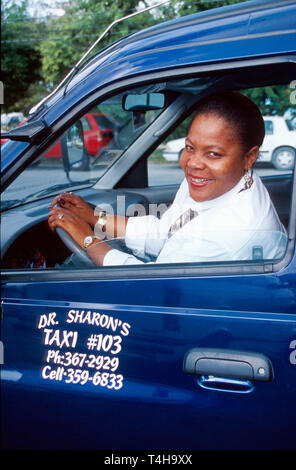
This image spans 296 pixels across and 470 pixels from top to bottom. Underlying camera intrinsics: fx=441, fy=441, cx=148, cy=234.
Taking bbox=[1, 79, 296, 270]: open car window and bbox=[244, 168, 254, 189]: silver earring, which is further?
bbox=[244, 168, 254, 189]: silver earring

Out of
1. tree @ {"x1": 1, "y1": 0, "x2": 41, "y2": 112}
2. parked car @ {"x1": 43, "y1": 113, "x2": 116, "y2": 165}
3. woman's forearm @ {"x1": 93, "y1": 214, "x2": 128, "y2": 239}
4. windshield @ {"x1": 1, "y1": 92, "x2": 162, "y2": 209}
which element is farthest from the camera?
tree @ {"x1": 1, "y1": 0, "x2": 41, "y2": 112}

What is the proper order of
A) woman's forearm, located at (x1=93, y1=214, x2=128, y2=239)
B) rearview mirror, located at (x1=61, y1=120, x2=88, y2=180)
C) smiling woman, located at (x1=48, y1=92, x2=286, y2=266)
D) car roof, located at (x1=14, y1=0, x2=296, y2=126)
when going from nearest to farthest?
1. car roof, located at (x1=14, y1=0, x2=296, y2=126)
2. smiling woman, located at (x1=48, y1=92, x2=286, y2=266)
3. woman's forearm, located at (x1=93, y1=214, x2=128, y2=239)
4. rearview mirror, located at (x1=61, y1=120, x2=88, y2=180)

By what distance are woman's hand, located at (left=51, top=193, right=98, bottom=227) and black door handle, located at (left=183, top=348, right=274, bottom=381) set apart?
99 centimetres

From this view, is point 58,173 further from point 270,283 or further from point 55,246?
point 270,283

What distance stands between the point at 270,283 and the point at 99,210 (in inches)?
47.6

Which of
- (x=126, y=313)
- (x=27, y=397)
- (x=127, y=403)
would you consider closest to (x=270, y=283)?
(x=126, y=313)

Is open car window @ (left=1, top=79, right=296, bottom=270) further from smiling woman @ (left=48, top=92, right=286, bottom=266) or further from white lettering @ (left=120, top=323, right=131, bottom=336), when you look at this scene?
white lettering @ (left=120, top=323, right=131, bottom=336)

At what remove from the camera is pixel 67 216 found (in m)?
1.88

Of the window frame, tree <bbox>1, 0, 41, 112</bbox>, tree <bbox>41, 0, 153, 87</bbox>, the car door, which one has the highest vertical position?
tree <bbox>1, 0, 41, 112</bbox>

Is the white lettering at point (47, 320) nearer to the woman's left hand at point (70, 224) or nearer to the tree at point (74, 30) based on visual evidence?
the woman's left hand at point (70, 224)

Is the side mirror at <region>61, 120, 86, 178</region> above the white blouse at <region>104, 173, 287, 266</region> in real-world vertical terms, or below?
above

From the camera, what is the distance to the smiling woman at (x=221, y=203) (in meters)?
1.52

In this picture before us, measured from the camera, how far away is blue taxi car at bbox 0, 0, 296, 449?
1297 millimetres

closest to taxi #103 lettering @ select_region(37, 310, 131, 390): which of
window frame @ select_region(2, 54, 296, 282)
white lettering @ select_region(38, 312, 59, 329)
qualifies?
white lettering @ select_region(38, 312, 59, 329)
